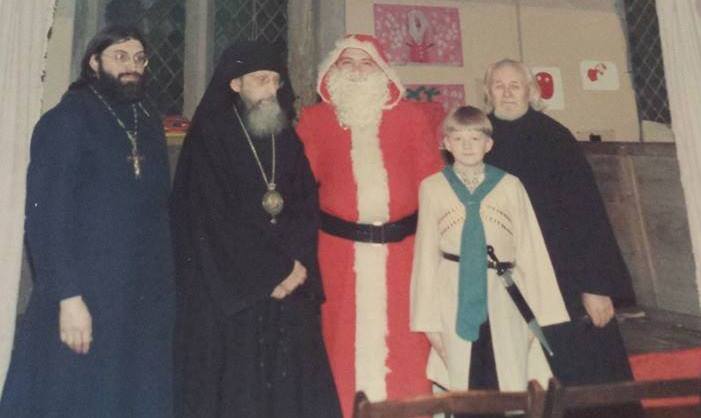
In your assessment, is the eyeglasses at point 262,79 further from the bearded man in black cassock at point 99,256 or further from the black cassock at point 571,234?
the black cassock at point 571,234

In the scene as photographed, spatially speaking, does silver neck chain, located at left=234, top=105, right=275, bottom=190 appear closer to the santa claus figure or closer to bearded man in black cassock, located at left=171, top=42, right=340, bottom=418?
bearded man in black cassock, located at left=171, top=42, right=340, bottom=418

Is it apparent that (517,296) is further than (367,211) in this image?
No

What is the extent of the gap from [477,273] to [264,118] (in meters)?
1.07

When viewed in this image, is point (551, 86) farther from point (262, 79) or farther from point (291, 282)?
point (291, 282)

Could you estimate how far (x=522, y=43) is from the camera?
15.2 ft

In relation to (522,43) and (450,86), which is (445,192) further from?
(522,43)

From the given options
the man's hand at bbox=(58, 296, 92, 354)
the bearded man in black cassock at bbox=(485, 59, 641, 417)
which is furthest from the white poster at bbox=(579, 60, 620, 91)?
the man's hand at bbox=(58, 296, 92, 354)

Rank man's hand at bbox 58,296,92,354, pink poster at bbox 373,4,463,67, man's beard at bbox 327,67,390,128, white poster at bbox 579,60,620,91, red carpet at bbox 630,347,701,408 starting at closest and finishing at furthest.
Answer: man's hand at bbox 58,296,92,354
man's beard at bbox 327,67,390,128
red carpet at bbox 630,347,701,408
pink poster at bbox 373,4,463,67
white poster at bbox 579,60,620,91

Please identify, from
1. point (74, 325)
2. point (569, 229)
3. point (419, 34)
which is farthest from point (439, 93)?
point (74, 325)

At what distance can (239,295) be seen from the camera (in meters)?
2.27

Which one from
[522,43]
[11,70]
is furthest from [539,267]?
[522,43]

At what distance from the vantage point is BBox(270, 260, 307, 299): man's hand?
2.30m

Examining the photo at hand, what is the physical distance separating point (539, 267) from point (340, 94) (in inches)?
45.1

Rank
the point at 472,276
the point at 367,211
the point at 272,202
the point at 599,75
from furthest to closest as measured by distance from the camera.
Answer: the point at 599,75, the point at 367,211, the point at 272,202, the point at 472,276
